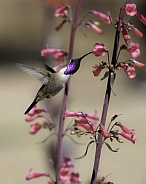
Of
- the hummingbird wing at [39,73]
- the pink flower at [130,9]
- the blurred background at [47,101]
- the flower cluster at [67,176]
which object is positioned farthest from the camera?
the blurred background at [47,101]

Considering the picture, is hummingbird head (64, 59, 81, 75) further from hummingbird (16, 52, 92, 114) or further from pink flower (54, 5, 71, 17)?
pink flower (54, 5, 71, 17)

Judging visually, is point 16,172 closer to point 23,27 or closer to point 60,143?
point 60,143

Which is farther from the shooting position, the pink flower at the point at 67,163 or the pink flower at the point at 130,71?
the pink flower at the point at 67,163

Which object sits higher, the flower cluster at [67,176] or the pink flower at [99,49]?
the pink flower at [99,49]

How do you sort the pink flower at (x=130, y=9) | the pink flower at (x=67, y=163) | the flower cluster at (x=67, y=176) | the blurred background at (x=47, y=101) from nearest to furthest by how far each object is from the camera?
the pink flower at (x=130, y=9) → the flower cluster at (x=67, y=176) → the pink flower at (x=67, y=163) → the blurred background at (x=47, y=101)

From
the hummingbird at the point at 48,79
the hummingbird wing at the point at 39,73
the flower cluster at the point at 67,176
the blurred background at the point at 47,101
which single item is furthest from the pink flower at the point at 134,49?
the blurred background at the point at 47,101

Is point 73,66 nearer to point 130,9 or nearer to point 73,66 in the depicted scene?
point 73,66

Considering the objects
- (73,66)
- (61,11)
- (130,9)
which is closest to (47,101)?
(61,11)

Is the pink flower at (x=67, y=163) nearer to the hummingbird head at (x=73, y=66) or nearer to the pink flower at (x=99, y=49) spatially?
the hummingbird head at (x=73, y=66)

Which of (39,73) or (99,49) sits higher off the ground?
(99,49)
